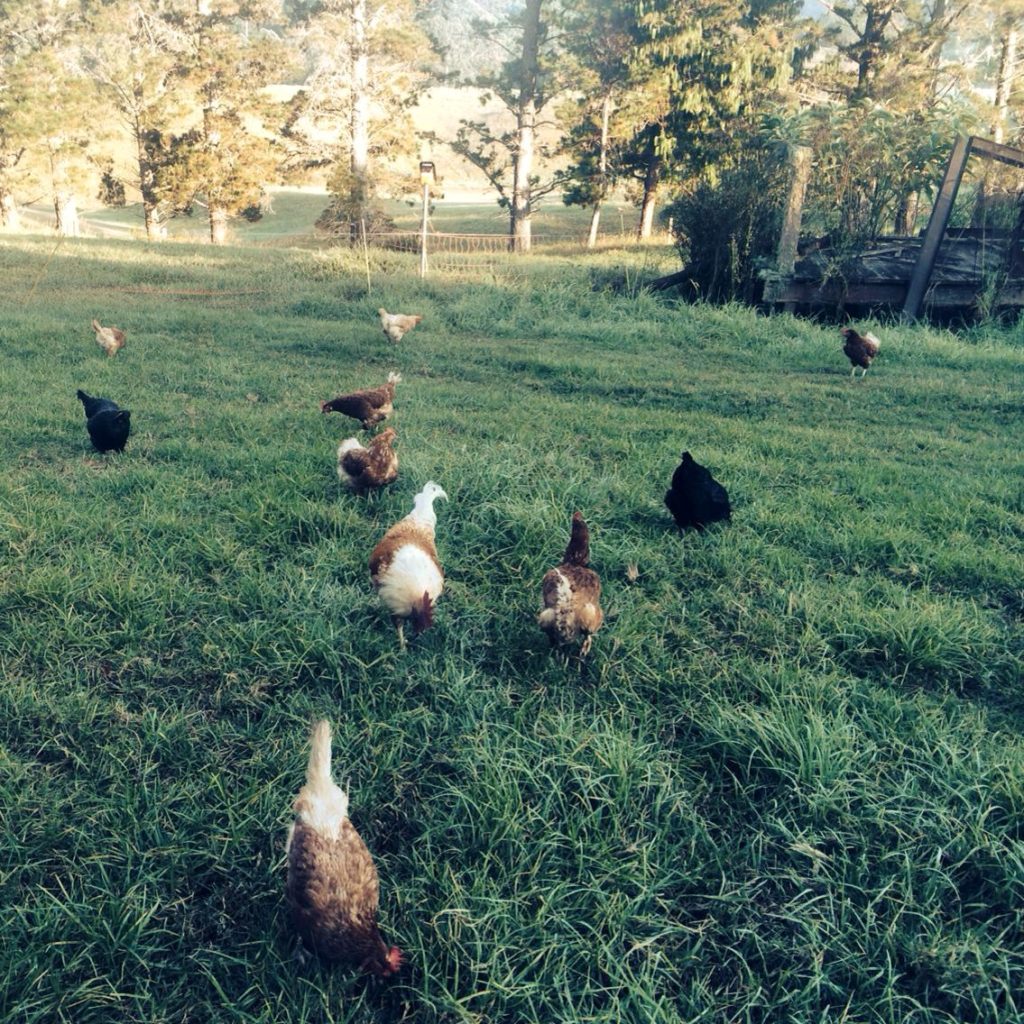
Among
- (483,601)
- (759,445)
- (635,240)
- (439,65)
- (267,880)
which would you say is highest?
(439,65)

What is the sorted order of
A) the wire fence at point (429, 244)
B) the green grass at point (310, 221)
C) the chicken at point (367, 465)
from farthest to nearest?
1. the green grass at point (310, 221)
2. the wire fence at point (429, 244)
3. the chicken at point (367, 465)

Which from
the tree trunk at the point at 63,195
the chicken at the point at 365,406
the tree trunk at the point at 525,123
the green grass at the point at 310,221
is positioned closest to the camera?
the chicken at the point at 365,406

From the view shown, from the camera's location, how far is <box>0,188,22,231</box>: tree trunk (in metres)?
24.6

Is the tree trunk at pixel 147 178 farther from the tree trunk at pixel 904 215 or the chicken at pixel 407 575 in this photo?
the chicken at pixel 407 575

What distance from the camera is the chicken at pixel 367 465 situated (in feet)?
14.7

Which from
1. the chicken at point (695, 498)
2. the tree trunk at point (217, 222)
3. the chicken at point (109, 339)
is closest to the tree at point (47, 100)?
the tree trunk at point (217, 222)

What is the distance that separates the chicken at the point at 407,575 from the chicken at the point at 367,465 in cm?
98

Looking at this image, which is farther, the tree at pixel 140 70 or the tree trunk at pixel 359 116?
the tree at pixel 140 70

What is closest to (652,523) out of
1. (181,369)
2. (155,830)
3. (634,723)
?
(634,723)

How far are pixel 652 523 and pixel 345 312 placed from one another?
7833 millimetres

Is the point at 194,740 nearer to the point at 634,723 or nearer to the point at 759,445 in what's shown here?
the point at 634,723

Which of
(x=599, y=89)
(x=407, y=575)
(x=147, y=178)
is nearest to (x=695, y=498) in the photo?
(x=407, y=575)

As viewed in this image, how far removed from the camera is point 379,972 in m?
1.94

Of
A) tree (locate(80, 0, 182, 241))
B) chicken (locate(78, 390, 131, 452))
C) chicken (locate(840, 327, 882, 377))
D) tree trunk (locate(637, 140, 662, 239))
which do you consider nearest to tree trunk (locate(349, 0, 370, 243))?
tree (locate(80, 0, 182, 241))
